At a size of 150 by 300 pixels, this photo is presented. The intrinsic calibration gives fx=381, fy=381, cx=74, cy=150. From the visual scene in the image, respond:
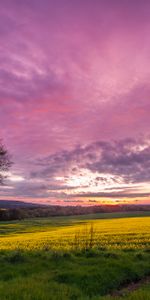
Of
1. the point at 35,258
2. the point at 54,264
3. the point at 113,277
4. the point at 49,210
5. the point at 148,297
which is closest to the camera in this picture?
the point at 148,297

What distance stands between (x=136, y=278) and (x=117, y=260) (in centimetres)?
277

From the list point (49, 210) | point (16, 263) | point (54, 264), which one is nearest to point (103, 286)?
point (54, 264)

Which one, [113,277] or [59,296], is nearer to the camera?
[59,296]

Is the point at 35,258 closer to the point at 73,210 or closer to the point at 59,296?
the point at 59,296

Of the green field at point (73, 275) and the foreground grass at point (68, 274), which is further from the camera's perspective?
the foreground grass at point (68, 274)

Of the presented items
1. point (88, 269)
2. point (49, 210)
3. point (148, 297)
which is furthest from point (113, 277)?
point (49, 210)

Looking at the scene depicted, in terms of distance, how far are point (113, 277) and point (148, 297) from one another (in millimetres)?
5128

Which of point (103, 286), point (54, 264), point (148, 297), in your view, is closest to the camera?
point (148, 297)

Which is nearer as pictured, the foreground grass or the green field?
the green field

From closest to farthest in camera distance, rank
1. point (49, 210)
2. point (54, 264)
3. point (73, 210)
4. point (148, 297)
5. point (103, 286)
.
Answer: point (148, 297)
point (103, 286)
point (54, 264)
point (49, 210)
point (73, 210)

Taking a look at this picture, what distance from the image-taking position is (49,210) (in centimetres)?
17425

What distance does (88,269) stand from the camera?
742 inches

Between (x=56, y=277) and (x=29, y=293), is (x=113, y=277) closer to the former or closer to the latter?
(x=56, y=277)

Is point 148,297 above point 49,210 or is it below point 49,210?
below
